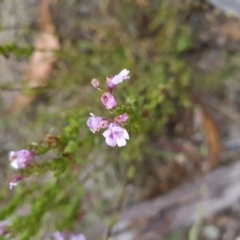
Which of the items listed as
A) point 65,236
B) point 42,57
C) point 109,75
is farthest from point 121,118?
point 42,57

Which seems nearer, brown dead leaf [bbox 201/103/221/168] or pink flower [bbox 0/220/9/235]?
pink flower [bbox 0/220/9/235]

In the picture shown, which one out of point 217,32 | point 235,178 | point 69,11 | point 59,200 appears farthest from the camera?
point 69,11

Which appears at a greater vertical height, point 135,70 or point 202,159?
point 135,70

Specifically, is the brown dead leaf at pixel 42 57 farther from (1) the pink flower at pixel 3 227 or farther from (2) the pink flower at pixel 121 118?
(2) the pink flower at pixel 121 118

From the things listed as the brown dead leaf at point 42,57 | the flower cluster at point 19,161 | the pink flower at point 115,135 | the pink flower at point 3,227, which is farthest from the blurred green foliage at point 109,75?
the pink flower at point 115,135

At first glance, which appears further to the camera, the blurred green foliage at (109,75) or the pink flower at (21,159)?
the blurred green foliage at (109,75)

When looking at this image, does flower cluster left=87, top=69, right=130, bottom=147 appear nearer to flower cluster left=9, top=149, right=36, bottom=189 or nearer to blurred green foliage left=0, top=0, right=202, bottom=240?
flower cluster left=9, top=149, right=36, bottom=189

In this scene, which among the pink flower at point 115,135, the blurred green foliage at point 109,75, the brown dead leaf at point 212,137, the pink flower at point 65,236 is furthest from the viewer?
the brown dead leaf at point 212,137

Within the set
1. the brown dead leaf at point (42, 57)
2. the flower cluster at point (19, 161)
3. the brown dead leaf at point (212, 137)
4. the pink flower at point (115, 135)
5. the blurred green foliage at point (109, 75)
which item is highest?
the brown dead leaf at point (42, 57)

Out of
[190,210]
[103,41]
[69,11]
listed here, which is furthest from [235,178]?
[69,11]

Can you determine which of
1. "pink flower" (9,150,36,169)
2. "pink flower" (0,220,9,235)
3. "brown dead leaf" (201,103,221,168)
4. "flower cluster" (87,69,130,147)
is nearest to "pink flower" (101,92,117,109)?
"flower cluster" (87,69,130,147)

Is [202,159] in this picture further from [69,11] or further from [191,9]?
[69,11]
